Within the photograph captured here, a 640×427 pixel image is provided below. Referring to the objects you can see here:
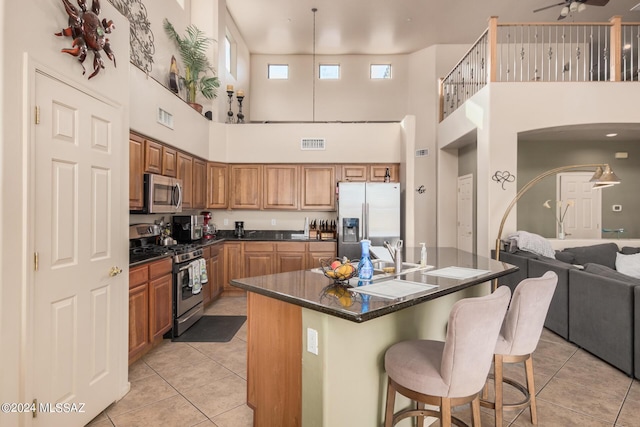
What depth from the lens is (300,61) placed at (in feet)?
26.2

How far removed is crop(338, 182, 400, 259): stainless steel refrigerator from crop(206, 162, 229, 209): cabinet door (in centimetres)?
A: 202

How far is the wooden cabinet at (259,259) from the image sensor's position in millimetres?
5617

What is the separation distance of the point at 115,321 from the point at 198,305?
1.85 m

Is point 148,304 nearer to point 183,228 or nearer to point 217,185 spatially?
point 183,228

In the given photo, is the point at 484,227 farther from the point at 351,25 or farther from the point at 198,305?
the point at 351,25

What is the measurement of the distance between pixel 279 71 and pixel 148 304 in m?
6.31

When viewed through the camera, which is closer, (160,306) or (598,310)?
(598,310)

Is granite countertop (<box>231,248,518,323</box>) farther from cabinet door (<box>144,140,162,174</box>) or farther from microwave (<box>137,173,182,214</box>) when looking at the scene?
cabinet door (<box>144,140,162,174</box>)

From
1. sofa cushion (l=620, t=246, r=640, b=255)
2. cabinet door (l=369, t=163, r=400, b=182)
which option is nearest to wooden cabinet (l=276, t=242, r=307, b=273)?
cabinet door (l=369, t=163, r=400, b=182)

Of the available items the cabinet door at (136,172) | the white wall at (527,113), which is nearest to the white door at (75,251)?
the cabinet door at (136,172)

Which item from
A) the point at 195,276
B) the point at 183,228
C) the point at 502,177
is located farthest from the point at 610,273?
the point at 183,228

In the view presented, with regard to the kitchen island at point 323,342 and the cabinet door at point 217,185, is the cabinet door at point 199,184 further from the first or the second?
the kitchen island at point 323,342

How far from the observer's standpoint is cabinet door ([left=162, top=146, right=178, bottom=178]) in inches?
166

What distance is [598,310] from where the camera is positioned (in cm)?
326
